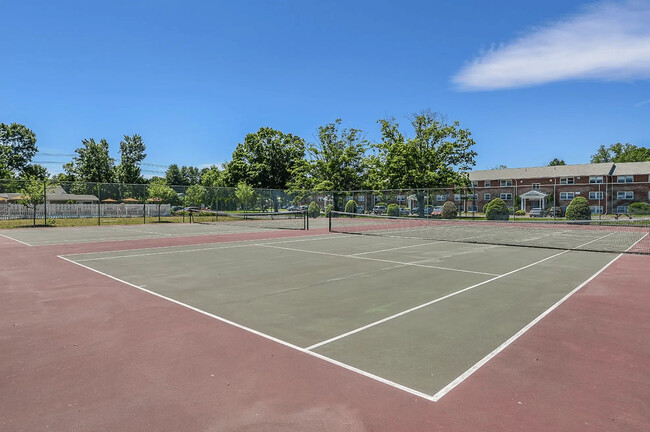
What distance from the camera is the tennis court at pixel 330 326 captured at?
3.74 m

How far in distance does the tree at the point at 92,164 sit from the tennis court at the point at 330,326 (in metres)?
75.3

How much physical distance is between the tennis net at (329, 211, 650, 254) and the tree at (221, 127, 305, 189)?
28238 millimetres

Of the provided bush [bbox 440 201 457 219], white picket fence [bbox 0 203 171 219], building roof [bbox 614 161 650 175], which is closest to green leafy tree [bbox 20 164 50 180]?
white picket fence [bbox 0 203 171 219]

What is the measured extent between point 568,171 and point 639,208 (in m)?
45.4

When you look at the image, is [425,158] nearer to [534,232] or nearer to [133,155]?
[534,232]

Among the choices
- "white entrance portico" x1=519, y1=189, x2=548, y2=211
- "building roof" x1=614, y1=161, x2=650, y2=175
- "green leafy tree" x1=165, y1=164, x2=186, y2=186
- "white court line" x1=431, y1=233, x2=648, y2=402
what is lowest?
"white court line" x1=431, y1=233, x2=648, y2=402

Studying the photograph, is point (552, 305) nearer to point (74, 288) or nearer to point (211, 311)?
point (211, 311)

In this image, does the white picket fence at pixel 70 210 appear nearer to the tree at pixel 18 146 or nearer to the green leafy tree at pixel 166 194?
the green leafy tree at pixel 166 194

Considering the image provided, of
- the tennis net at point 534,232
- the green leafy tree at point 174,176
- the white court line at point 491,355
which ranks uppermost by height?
the green leafy tree at point 174,176

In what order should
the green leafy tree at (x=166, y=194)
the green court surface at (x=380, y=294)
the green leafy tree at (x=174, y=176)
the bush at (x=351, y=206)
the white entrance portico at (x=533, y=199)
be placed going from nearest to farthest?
the green court surface at (x=380, y=294) → the bush at (x=351, y=206) → the green leafy tree at (x=166, y=194) → the white entrance portico at (x=533, y=199) → the green leafy tree at (x=174, y=176)

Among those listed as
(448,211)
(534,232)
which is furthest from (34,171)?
(534,232)

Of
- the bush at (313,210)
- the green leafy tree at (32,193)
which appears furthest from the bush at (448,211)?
the green leafy tree at (32,193)

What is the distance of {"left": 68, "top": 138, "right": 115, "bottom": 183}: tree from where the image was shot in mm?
77062

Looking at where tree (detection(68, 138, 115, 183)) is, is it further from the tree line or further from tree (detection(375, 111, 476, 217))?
tree (detection(375, 111, 476, 217))
